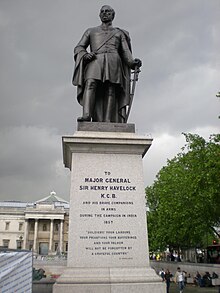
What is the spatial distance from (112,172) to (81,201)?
1.02m

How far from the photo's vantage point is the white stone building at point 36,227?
12262 centimetres

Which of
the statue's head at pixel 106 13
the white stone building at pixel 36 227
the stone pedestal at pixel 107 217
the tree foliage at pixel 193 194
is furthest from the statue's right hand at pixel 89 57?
the white stone building at pixel 36 227

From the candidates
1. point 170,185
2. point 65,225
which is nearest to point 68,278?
point 170,185

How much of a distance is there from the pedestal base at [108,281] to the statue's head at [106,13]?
689 centimetres

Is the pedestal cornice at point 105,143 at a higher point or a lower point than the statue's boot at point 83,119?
lower

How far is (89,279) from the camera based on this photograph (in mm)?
6805

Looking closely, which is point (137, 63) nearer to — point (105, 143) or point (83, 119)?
point (83, 119)

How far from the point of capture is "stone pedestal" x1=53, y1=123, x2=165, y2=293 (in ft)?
22.6

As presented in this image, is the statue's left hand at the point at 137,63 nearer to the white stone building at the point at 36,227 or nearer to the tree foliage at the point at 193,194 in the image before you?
the tree foliage at the point at 193,194

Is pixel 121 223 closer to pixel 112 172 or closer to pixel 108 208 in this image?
pixel 108 208

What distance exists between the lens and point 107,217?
758 cm

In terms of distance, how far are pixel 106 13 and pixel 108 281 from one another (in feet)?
23.9

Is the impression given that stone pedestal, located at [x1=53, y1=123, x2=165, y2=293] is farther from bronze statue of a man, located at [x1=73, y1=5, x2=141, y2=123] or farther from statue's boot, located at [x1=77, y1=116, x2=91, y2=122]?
bronze statue of a man, located at [x1=73, y1=5, x2=141, y2=123]

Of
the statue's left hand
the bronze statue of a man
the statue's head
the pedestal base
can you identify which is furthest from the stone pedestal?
the statue's head
